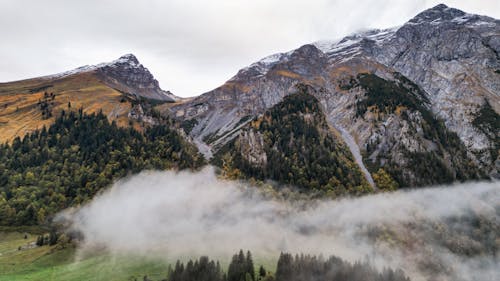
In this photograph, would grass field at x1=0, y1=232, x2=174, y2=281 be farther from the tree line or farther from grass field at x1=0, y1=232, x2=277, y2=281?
the tree line

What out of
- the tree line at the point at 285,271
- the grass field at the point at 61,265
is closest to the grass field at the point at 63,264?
the grass field at the point at 61,265

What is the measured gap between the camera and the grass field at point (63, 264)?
117250mm

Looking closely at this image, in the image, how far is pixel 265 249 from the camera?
185375 mm

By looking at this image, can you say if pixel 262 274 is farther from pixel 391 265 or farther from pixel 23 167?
pixel 23 167

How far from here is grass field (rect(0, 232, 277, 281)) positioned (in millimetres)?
117250

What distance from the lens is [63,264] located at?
431 feet

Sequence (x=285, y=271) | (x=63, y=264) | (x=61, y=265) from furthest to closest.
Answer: (x=285, y=271)
(x=63, y=264)
(x=61, y=265)

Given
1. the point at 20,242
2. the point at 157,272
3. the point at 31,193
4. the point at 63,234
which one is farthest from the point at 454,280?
the point at 31,193

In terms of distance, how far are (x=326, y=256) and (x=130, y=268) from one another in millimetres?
Answer: 110745

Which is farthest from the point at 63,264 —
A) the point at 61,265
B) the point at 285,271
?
the point at 285,271

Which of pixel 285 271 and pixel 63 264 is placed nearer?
pixel 63 264

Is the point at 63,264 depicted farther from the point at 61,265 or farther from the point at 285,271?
the point at 285,271

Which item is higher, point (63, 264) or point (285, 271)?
point (63, 264)

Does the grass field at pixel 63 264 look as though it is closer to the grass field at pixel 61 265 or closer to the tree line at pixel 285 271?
the grass field at pixel 61 265
